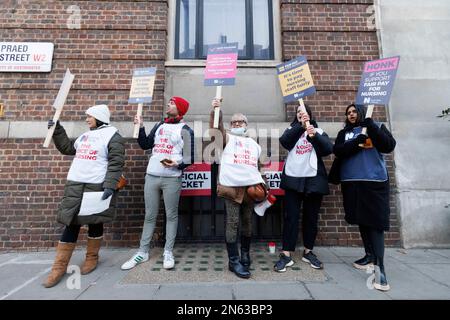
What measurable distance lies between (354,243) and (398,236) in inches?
29.9

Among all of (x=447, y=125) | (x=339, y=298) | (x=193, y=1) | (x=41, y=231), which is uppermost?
(x=193, y=1)

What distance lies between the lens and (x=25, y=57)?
15.5ft

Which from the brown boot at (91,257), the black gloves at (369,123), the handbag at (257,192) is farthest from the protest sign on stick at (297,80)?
the brown boot at (91,257)

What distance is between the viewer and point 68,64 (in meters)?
4.77

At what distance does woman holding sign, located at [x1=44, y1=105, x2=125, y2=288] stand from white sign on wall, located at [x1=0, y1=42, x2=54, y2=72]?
7.00 ft

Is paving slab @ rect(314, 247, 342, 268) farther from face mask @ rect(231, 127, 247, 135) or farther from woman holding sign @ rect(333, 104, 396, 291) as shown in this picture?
face mask @ rect(231, 127, 247, 135)

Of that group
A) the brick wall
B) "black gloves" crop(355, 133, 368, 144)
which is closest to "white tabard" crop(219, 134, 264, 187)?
"black gloves" crop(355, 133, 368, 144)

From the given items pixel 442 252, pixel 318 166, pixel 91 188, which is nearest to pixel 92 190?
pixel 91 188

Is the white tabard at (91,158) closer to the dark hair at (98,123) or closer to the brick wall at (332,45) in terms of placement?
the dark hair at (98,123)

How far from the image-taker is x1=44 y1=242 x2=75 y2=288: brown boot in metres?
2.91

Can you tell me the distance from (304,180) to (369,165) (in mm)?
753

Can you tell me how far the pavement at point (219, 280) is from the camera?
2648 mm

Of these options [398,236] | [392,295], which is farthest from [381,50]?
[392,295]
